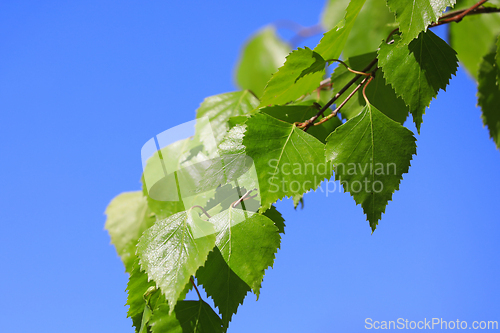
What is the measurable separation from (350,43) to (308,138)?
501 mm

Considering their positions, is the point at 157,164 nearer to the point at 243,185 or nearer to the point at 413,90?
the point at 243,185

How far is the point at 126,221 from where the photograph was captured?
994mm

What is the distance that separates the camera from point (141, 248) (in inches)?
16.1

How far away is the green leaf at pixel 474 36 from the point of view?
0.92m

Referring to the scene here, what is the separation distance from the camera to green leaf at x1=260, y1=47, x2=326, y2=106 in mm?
432

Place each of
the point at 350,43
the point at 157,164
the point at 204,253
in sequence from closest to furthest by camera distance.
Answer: the point at 204,253, the point at 157,164, the point at 350,43

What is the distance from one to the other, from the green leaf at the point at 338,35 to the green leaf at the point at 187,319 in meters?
0.34

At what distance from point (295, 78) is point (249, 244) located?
0.21m

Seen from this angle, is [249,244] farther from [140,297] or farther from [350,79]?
[350,79]

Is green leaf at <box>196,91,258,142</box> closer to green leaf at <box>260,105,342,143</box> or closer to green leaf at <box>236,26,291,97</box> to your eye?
green leaf at <box>260,105,342,143</box>

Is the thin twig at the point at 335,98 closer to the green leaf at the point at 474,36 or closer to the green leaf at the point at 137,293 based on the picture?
the green leaf at the point at 137,293

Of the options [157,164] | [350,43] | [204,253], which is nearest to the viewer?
[204,253]

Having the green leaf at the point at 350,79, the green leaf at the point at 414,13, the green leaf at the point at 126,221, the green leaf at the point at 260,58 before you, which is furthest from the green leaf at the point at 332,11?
the green leaf at the point at 126,221

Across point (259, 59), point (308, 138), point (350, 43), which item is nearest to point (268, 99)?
point (308, 138)
